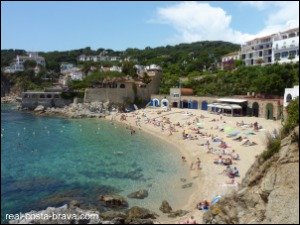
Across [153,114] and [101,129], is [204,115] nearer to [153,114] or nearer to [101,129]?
[153,114]

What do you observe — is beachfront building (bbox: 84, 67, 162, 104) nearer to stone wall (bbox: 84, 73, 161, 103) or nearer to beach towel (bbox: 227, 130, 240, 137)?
stone wall (bbox: 84, 73, 161, 103)

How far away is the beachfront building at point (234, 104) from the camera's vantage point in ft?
131

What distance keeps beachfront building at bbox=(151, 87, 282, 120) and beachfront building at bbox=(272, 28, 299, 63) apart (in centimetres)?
1342

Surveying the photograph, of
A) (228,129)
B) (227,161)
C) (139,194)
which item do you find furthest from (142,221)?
(228,129)

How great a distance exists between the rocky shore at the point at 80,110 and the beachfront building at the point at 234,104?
9.51 metres

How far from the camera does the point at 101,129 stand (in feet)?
135

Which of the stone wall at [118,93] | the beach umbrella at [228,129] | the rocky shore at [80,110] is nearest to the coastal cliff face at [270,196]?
the beach umbrella at [228,129]

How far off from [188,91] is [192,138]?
22399mm

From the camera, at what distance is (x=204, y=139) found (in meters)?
32.1

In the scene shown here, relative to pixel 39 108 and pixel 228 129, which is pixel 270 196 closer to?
pixel 228 129

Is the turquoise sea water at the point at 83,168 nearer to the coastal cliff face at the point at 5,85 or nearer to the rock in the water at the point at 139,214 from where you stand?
the rock in the water at the point at 139,214

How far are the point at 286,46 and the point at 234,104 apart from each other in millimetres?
21555

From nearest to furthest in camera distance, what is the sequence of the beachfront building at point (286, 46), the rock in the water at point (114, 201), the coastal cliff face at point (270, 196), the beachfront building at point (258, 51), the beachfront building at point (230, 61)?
the coastal cliff face at point (270, 196) < the rock in the water at point (114, 201) < the beachfront building at point (286, 46) < the beachfront building at point (258, 51) < the beachfront building at point (230, 61)

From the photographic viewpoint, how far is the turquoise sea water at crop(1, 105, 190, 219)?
18750 mm
